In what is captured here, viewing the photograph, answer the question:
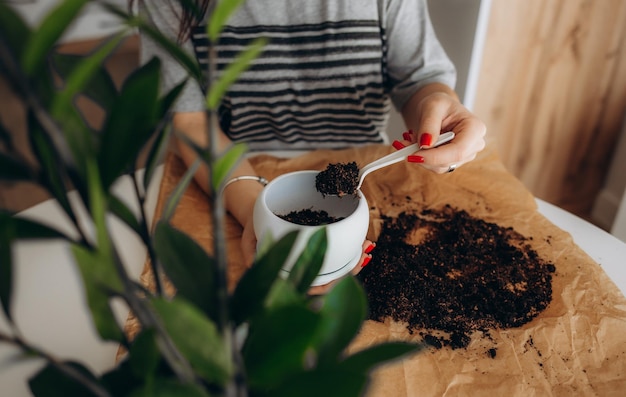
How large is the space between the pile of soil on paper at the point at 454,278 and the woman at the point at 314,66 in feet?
0.71

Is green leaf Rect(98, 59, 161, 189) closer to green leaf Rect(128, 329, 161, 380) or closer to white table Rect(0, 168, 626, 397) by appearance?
green leaf Rect(128, 329, 161, 380)

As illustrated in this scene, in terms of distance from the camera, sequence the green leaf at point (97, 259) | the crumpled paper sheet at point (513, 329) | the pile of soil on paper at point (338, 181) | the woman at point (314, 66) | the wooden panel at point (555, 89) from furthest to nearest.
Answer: the wooden panel at point (555, 89) → the woman at point (314, 66) → the pile of soil on paper at point (338, 181) → the crumpled paper sheet at point (513, 329) → the green leaf at point (97, 259)

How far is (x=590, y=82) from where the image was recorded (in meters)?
1.64

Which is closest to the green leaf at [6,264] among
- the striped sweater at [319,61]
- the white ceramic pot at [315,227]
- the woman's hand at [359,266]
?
the white ceramic pot at [315,227]

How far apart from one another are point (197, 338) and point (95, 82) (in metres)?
0.17

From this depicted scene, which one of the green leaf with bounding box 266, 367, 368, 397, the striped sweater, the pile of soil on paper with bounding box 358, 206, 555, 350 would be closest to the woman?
the striped sweater

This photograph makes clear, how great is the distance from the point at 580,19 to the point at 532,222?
102 cm

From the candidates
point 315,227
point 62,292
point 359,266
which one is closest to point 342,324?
Answer: point 315,227

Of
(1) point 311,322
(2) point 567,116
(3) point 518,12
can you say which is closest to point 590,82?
(2) point 567,116

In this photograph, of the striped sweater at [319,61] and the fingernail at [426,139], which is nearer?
the fingernail at [426,139]

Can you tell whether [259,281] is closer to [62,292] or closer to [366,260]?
[366,260]

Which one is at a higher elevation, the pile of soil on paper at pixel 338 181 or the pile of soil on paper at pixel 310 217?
the pile of soil on paper at pixel 338 181

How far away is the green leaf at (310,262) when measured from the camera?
317 mm

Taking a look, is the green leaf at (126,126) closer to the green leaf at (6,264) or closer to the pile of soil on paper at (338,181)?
the green leaf at (6,264)
